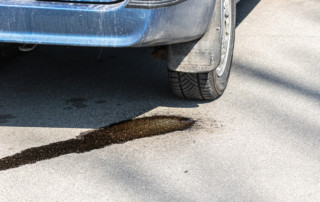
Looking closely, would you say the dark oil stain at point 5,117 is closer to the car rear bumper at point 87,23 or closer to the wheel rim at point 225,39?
the car rear bumper at point 87,23

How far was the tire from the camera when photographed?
367 centimetres

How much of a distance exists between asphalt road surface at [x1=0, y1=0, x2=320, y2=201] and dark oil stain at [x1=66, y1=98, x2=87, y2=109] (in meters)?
0.01

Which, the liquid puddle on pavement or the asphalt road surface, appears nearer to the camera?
the asphalt road surface

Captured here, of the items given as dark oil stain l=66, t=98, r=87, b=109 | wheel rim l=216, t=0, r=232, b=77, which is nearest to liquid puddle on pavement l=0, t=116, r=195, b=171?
dark oil stain l=66, t=98, r=87, b=109

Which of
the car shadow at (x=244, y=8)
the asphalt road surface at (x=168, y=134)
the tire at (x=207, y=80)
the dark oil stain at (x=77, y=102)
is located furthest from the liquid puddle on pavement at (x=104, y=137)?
the car shadow at (x=244, y=8)

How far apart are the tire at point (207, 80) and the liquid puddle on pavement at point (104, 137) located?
23 cm

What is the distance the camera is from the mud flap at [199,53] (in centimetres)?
343

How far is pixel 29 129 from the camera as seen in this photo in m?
3.50

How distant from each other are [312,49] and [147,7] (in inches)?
92.9

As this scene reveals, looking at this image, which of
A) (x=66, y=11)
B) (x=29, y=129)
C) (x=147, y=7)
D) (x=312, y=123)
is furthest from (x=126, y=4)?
(x=312, y=123)

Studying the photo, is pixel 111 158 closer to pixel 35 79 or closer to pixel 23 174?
pixel 23 174

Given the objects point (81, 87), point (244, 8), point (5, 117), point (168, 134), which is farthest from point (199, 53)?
point (244, 8)

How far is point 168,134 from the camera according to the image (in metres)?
3.40

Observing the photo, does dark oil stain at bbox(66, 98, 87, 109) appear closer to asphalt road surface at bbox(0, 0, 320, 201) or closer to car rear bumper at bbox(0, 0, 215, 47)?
asphalt road surface at bbox(0, 0, 320, 201)
